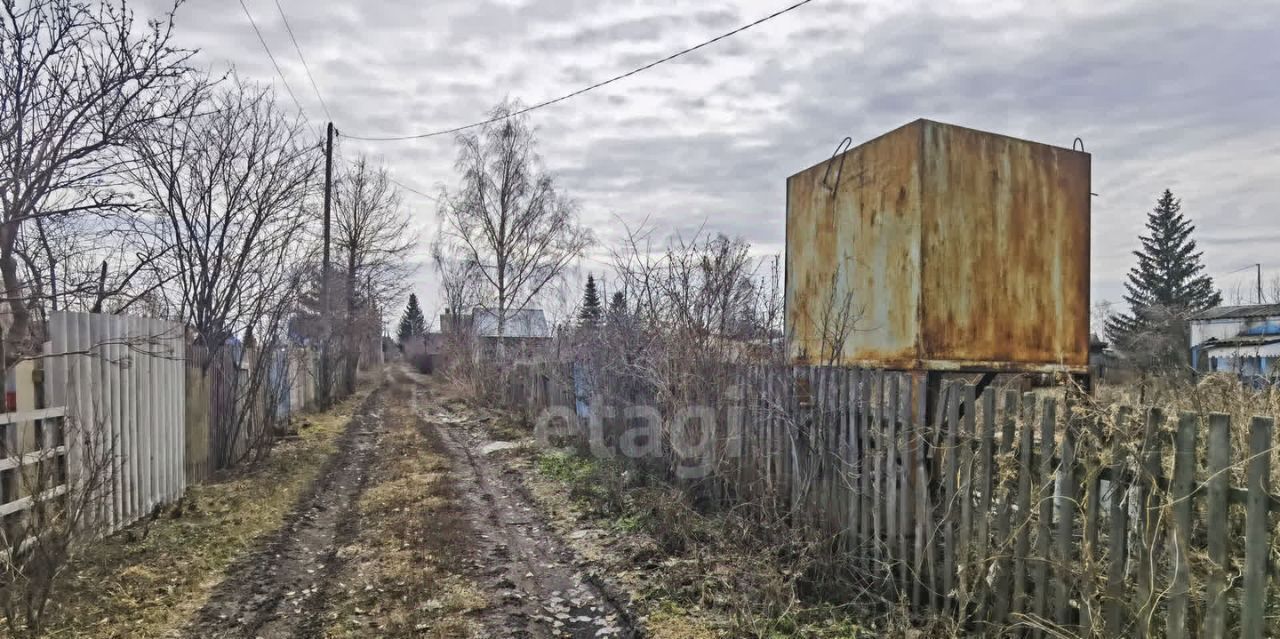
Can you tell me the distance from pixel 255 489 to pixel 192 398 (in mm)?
1247

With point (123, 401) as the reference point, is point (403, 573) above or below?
below

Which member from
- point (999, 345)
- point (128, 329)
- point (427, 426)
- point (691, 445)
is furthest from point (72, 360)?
point (427, 426)

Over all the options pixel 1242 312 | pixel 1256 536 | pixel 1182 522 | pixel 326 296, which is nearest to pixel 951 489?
pixel 1182 522

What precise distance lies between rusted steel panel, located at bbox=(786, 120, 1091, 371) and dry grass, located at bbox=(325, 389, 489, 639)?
312cm

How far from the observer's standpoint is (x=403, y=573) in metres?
5.00

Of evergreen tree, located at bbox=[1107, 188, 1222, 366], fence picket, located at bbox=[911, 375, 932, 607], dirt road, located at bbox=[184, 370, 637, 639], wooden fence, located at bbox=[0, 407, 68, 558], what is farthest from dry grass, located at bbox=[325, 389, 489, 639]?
evergreen tree, located at bbox=[1107, 188, 1222, 366]

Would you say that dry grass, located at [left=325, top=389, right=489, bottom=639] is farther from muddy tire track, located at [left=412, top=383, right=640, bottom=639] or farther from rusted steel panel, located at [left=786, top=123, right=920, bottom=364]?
rusted steel panel, located at [left=786, top=123, right=920, bottom=364]

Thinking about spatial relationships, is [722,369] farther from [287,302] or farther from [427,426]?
[427,426]

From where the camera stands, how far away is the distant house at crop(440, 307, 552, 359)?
17.8m

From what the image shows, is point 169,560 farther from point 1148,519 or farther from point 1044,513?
point 1148,519

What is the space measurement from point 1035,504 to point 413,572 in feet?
13.2

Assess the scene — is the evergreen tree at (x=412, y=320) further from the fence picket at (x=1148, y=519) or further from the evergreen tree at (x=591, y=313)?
the fence picket at (x=1148, y=519)

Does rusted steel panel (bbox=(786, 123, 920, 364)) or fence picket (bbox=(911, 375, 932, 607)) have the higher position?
rusted steel panel (bbox=(786, 123, 920, 364))

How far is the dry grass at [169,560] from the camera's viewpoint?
4062mm
